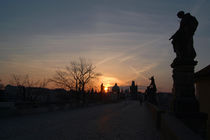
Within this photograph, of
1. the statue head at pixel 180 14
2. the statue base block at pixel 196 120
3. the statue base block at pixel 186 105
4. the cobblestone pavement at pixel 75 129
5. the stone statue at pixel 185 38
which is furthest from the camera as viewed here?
the cobblestone pavement at pixel 75 129

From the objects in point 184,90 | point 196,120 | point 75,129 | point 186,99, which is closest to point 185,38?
point 184,90

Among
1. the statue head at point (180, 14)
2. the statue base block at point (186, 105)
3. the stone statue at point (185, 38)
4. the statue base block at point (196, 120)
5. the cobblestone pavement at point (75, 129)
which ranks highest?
the statue head at point (180, 14)

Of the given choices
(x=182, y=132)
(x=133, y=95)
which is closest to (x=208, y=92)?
(x=182, y=132)

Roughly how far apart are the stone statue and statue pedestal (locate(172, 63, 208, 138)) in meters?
0.23

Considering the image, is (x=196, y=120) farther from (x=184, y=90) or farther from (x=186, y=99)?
(x=184, y=90)

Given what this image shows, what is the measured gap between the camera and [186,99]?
264 inches

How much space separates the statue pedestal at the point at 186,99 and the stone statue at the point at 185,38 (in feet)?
0.75

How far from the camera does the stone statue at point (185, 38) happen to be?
6.88 meters

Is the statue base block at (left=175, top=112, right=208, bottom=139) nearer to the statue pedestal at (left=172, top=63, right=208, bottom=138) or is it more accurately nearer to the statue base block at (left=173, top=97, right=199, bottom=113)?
the statue pedestal at (left=172, top=63, right=208, bottom=138)

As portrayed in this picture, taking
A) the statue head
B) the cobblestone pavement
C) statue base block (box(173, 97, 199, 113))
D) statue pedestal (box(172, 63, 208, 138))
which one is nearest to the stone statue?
the statue head

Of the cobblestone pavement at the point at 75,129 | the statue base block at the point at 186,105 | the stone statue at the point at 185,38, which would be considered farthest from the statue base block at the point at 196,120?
the cobblestone pavement at the point at 75,129

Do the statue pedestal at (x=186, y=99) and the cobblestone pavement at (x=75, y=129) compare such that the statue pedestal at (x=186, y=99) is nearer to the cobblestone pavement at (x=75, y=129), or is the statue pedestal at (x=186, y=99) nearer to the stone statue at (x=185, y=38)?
the stone statue at (x=185, y=38)

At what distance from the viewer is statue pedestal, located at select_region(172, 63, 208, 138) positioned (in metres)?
6.33

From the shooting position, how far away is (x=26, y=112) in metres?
19.8
